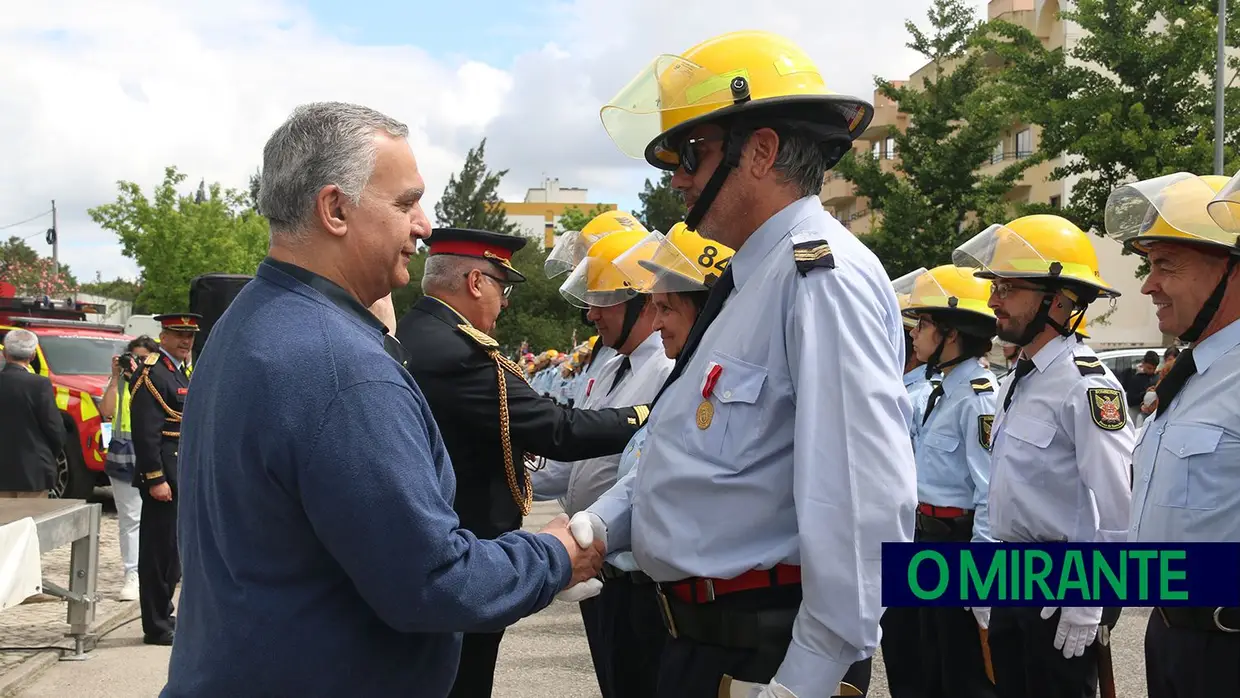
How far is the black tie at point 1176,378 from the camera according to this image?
402cm

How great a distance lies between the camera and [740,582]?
2.70 m

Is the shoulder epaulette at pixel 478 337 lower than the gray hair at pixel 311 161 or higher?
lower

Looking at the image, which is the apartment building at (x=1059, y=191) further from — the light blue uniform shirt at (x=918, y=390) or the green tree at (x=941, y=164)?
the light blue uniform shirt at (x=918, y=390)

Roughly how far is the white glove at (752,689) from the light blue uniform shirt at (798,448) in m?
0.02

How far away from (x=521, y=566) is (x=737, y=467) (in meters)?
0.53

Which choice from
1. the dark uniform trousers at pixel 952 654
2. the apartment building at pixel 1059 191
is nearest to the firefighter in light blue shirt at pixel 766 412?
the dark uniform trousers at pixel 952 654

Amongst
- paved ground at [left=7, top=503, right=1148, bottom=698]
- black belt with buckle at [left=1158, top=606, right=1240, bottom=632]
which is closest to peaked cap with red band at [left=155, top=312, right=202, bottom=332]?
paved ground at [left=7, top=503, right=1148, bottom=698]

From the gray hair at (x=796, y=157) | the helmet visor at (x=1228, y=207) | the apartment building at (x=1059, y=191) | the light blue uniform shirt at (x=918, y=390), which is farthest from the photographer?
the apartment building at (x=1059, y=191)

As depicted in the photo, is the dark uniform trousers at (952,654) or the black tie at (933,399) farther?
the black tie at (933,399)

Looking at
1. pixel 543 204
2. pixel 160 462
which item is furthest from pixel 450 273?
pixel 543 204

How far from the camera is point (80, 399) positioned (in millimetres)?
14562

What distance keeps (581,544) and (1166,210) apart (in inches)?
99.3

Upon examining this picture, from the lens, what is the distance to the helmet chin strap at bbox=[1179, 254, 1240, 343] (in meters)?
3.93

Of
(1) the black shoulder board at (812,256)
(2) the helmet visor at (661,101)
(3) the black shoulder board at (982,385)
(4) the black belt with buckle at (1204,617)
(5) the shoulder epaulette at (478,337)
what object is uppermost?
(2) the helmet visor at (661,101)
